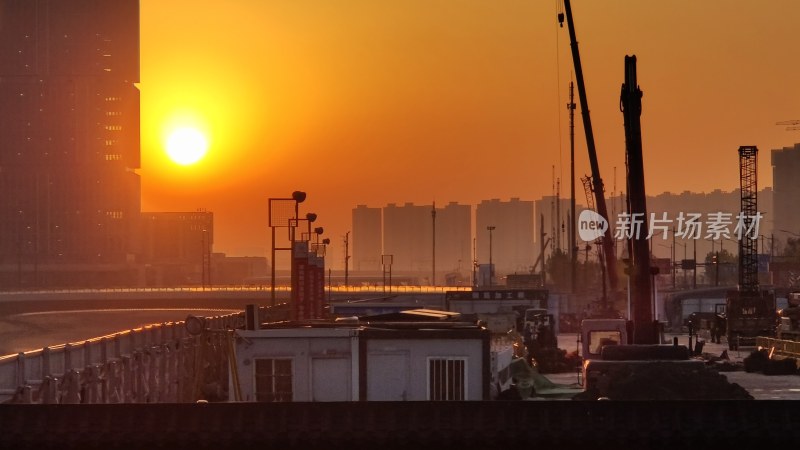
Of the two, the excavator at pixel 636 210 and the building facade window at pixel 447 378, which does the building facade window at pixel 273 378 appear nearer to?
the building facade window at pixel 447 378

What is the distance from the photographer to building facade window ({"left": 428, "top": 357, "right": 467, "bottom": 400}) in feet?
148

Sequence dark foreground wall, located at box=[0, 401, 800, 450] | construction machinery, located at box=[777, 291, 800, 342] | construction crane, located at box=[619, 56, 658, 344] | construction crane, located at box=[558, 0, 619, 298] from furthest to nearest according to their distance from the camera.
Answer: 1. construction crane, located at box=[558, 0, 619, 298]
2. construction machinery, located at box=[777, 291, 800, 342]
3. construction crane, located at box=[619, 56, 658, 344]
4. dark foreground wall, located at box=[0, 401, 800, 450]

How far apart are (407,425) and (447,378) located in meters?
12.0

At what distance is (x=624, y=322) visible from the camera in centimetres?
6000

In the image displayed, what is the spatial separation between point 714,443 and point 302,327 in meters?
15.7

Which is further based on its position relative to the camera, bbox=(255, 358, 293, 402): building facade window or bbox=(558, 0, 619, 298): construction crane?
bbox=(558, 0, 619, 298): construction crane

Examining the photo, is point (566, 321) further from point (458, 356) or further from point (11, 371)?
point (11, 371)

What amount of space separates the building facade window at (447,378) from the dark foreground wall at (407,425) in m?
11.1

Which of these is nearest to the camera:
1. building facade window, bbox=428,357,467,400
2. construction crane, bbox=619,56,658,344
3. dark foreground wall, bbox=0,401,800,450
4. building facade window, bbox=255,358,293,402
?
dark foreground wall, bbox=0,401,800,450

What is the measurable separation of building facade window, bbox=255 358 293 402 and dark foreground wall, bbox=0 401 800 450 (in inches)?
412

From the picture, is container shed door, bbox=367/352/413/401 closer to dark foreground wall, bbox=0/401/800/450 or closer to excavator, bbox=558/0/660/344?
dark foreground wall, bbox=0/401/800/450

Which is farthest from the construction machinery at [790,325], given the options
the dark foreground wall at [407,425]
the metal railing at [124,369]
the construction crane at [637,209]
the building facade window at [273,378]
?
the dark foreground wall at [407,425]

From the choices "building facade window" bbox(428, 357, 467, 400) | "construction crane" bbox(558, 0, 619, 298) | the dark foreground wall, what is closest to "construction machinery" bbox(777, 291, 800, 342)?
"construction crane" bbox(558, 0, 619, 298)

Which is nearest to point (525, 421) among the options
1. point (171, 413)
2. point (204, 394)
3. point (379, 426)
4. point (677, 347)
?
point (379, 426)
